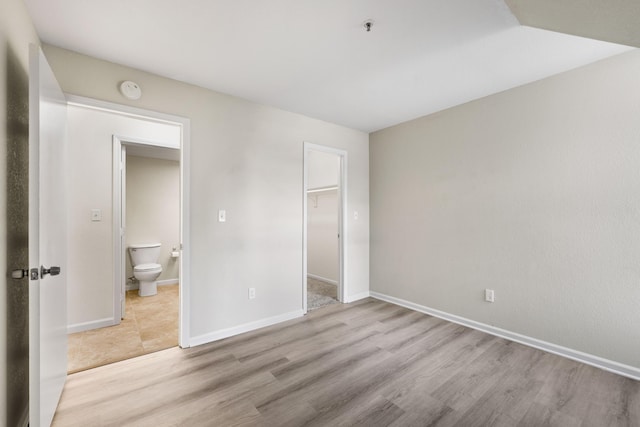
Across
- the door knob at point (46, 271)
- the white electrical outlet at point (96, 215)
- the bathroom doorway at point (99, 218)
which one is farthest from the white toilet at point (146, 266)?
the door knob at point (46, 271)

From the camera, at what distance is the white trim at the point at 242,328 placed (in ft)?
8.36

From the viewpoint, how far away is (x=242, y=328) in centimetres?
280

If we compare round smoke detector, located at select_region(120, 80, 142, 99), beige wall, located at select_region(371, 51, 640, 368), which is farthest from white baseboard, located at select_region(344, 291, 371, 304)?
round smoke detector, located at select_region(120, 80, 142, 99)

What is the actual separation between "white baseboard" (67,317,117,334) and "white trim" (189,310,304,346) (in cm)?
125

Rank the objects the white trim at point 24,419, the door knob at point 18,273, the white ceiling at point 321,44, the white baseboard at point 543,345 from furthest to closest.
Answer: the white baseboard at point 543,345
the white ceiling at point 321,44
the white trim at point 24,419
the door knob at point 18,273

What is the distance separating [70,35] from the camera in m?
1.84

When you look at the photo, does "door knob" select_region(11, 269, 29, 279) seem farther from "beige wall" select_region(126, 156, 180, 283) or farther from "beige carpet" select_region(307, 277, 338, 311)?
"beige wall" select_region(126, 156, 180, 283)

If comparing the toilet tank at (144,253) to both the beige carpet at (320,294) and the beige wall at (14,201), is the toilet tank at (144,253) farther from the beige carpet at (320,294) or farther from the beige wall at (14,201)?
the beige wall at (14,201)

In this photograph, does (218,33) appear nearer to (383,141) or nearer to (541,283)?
(383,141)

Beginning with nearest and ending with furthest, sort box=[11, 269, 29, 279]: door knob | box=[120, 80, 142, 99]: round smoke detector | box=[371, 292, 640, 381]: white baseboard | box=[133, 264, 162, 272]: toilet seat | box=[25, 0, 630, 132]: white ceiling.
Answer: box=[11, 269, 29, 279]: door knob → box=[25, 0, 630, 132]: white ceiling → box=[371, 292, 640, 381]: white baseboard → box=[120, 80, 142, 99]: round smoke detector → box=[133, 264, 162, 272]: toilet seat

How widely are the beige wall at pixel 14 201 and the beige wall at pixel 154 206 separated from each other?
302cm

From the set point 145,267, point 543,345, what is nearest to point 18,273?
point 145,267

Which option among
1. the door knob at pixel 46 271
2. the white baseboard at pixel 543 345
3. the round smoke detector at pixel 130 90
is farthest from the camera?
the round smoke detector at pixel 130 90

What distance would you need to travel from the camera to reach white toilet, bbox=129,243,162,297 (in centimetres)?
390
